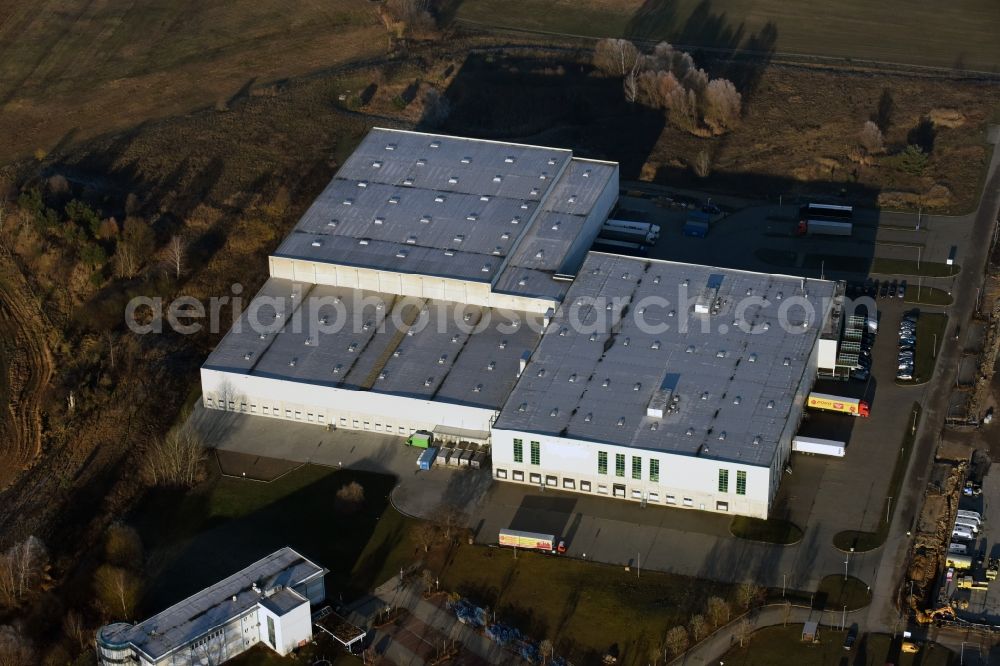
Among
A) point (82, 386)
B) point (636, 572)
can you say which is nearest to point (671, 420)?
point (636, 572)

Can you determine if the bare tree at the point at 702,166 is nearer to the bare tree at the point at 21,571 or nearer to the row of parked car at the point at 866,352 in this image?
the row of parked car at the point at 866,352

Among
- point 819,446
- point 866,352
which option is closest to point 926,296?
point 866,352

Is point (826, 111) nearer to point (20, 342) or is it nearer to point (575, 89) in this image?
point (575, 89)

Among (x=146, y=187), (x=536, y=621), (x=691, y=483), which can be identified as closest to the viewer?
(x=536, y=621)

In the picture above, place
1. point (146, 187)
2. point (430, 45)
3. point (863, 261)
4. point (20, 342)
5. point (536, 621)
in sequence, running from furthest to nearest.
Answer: point (430, 45) < point (146, 187) < point (863, 261) < point (20, 342) < point (536, 621)

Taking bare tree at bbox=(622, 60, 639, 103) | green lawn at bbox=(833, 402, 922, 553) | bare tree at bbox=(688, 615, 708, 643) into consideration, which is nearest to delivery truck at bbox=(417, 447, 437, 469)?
bare tree at bbox=(688, 615, 708, 643)

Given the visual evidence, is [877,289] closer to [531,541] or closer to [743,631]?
[531,541]
